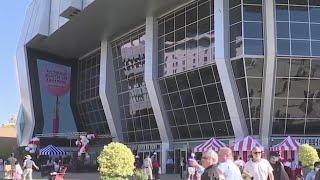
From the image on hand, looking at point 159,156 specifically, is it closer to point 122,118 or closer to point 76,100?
point 122,118

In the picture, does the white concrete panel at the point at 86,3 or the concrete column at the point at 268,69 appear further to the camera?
the white concrete panel at the point at 86,3

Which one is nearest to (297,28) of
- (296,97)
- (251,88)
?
(296,97)

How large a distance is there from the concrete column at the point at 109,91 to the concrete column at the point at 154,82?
8261 mm

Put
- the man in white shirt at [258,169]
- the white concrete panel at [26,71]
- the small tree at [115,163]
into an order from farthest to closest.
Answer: the white concrete panel at [26,71] < the small tree at [115,163] < the man in white shirt at [258,169]

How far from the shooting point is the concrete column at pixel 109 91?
52781 millimetres

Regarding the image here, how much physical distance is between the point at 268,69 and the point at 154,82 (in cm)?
1113

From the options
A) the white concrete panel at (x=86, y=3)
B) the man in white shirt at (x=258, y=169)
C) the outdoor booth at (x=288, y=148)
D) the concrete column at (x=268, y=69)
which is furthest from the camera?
the white concrete panel at (x=86, y=3)

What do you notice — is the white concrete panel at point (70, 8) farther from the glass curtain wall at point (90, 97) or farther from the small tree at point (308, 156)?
the small tree at point (308, 156)

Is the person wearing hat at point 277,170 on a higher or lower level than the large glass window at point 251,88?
lower

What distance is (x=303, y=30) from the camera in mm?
36906

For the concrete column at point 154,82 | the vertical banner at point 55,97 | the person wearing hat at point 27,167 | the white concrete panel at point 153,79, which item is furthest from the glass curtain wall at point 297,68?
the vertical banner at point 55,97

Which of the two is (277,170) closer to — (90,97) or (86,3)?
(86,3)

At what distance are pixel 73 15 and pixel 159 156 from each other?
13.0 m

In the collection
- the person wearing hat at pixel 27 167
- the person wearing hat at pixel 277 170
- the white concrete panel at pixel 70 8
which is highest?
the white concrete panel at pixel 70 8
